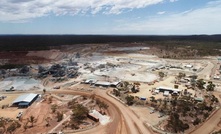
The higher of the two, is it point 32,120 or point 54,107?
point 32,120

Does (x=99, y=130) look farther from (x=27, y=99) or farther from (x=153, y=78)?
(x=153, y=78)

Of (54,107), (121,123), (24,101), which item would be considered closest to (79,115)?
(121,123)

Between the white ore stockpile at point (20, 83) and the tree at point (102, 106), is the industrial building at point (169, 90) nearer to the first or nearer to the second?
the tree at point (102, 106)

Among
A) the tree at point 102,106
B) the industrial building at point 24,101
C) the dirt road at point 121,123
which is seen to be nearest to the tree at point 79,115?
the tree at point 102,106

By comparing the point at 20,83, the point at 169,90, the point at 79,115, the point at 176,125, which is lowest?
the point at 20,83

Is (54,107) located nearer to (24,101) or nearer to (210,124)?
(24,101)

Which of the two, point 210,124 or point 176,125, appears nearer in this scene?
point 176,125

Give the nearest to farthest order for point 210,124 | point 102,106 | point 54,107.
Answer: point 210,124 → point 102,106 → point 54,107

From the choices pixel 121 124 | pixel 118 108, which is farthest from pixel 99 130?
pixel 118 108

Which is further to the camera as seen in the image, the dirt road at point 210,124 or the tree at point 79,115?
the tree at point 79,115

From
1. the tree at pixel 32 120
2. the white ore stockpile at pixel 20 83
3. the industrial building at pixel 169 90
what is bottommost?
the white ore stockpile at pixel 20 83

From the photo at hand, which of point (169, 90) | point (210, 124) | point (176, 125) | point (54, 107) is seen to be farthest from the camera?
point (169, 90)
